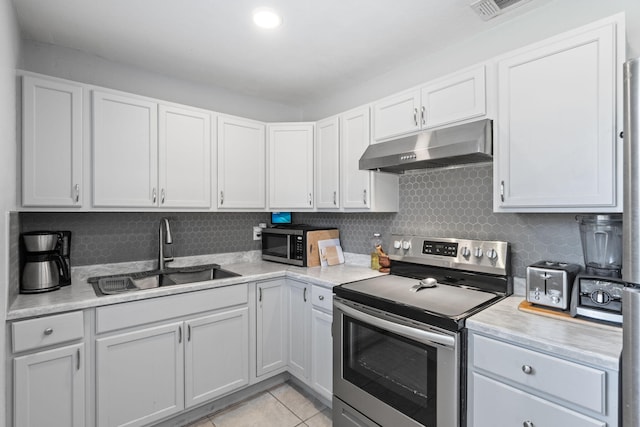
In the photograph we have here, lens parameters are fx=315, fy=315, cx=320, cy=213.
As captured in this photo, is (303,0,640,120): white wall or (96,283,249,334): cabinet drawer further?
(96,283,249,334): cabinet drawer

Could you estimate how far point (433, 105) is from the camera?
1929mm

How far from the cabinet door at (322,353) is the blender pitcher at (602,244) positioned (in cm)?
146

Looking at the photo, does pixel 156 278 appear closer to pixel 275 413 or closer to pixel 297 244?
pixel 297 244

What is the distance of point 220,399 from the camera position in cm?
223

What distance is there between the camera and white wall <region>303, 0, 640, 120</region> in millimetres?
1536

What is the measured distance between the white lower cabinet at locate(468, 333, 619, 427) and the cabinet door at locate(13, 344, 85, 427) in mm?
1964

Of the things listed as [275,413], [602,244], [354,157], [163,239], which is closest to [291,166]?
[354,157]

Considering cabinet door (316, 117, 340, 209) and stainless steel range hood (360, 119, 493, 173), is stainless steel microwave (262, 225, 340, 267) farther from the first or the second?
stainless steel range hood (360, 119, 493, 173)

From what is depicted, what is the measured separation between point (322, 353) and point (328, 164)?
1.46m

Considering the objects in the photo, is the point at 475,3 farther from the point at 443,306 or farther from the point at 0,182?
the point at 0,182

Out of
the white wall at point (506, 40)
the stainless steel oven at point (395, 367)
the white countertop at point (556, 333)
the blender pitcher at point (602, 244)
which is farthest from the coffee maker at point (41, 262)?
the blender pitcher at point (602, 244)

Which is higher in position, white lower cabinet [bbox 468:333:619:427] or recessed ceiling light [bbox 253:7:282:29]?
recessed ceiling light [bbox 253:7:282:29]

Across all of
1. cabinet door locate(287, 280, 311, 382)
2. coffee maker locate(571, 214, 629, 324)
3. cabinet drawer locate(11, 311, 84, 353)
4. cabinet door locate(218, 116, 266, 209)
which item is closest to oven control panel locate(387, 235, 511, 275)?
coffee maker locate(571, 214, 629, 324)

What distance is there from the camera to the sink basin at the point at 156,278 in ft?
A: 7.02
